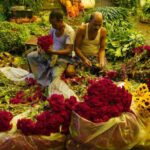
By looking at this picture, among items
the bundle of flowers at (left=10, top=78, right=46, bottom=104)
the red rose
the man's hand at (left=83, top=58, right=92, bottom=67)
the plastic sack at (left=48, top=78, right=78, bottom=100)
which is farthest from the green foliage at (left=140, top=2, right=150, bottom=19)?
the red rose

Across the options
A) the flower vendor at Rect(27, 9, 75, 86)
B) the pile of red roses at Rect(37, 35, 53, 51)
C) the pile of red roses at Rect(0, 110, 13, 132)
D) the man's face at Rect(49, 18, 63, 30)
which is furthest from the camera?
the flower vendor at Rect(27, 9, 75, 86)

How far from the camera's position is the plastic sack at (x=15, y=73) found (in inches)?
232

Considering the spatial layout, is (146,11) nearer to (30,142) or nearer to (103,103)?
(103,103)

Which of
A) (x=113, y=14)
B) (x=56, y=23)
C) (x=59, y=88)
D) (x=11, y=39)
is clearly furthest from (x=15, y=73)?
(x=113, y=14)

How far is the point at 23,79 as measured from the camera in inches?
229

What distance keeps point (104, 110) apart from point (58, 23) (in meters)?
1.84

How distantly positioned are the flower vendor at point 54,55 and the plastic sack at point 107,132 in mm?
1674

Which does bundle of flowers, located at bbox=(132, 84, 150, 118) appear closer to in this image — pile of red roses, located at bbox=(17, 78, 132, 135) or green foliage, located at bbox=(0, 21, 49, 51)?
pile of red roses, located at bbox=(17, 78, 132, 135)

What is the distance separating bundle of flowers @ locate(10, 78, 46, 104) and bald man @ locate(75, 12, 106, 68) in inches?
29.8

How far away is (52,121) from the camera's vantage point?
12.7ft

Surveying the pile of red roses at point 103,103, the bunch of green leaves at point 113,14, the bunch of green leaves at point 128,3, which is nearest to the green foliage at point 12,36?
the bunch of green leaves at point 113,14

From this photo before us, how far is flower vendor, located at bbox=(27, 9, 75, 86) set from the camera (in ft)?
17.2

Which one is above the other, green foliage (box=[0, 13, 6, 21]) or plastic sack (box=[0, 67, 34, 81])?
green foliage (box=[0, 13, 6, 21])

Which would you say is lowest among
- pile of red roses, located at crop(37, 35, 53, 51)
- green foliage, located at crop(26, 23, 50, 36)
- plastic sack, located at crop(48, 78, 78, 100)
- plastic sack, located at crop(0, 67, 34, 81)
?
plastic sack, located at crop(0, 67, 34, 81)
